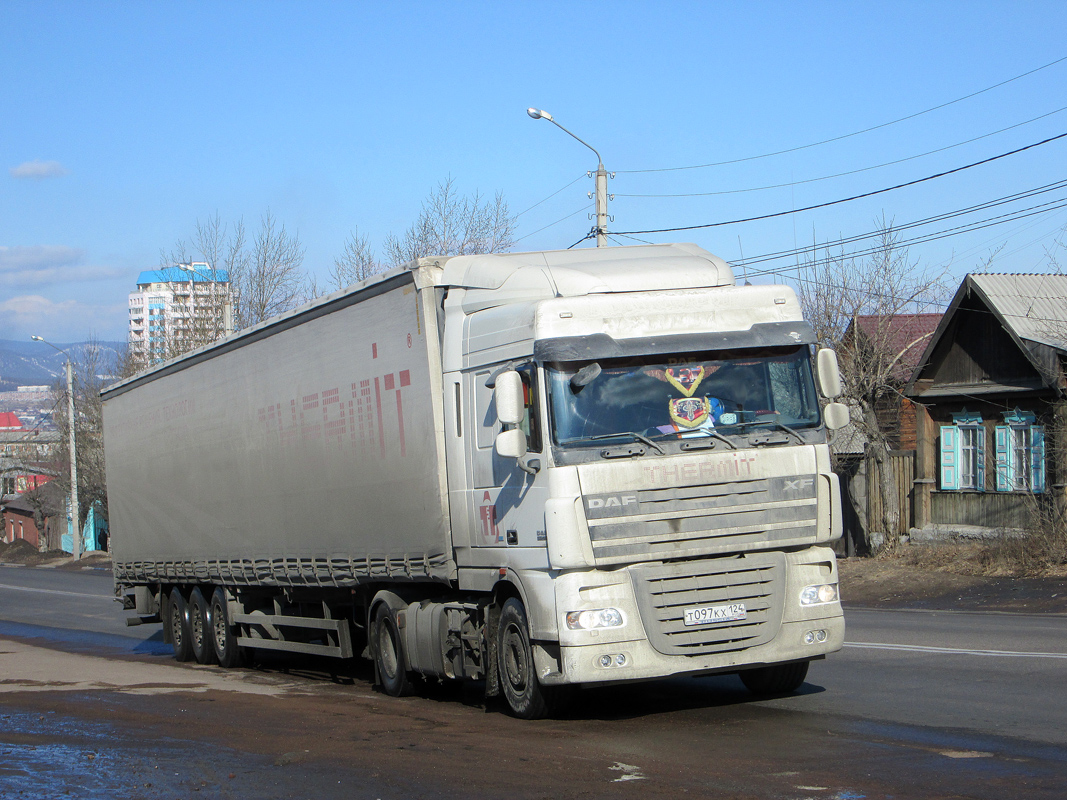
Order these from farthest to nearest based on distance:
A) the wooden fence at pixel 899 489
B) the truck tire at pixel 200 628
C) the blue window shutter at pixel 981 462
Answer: the wooden fence at pixel 899 489 → the blue window shutter at pixel 981 462 → the truck tire at pixel 200 628

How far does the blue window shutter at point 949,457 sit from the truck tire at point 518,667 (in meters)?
20.6

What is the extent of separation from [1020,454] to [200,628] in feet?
59.5

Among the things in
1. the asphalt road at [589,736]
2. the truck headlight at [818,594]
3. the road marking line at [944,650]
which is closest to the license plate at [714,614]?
the truck headlight at [818,594]

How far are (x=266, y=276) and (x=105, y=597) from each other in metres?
13.0

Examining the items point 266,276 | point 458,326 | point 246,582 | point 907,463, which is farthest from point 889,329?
point 266,276

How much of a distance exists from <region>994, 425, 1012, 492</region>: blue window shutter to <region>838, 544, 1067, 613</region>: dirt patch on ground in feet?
7.92

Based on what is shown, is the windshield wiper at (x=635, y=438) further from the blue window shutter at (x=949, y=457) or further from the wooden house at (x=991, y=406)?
the blue window shutter at (x=949, y=457)

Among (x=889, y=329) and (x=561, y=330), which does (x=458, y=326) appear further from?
(x=889, y=329)

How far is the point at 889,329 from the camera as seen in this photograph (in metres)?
27.2

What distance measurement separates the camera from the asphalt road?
265 inches

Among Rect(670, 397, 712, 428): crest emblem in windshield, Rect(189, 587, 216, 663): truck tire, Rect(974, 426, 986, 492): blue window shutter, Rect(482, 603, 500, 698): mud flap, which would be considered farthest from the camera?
Rect(974, 426, 986, 492): blue window shutter

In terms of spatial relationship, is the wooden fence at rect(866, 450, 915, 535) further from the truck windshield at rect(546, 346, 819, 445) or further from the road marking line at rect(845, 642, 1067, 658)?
the truck windshield at rect(546, 346, 819, 445)

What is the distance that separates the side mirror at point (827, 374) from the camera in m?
8.98

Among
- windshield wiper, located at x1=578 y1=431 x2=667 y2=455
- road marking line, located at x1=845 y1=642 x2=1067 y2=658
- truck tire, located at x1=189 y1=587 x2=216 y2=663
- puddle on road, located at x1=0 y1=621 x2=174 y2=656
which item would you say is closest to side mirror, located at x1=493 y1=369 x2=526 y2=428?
windshield wiper, located at x1=578 y1=431 x2=667 y2=455
